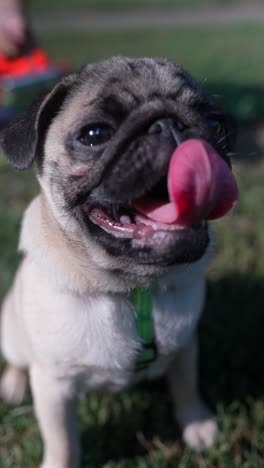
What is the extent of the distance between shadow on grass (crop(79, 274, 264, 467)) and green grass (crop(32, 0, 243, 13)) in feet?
55.7

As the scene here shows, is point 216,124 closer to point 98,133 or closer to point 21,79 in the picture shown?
point 98,133

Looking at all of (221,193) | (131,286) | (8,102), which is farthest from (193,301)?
(8,102)

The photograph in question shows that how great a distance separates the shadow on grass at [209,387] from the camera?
279cm

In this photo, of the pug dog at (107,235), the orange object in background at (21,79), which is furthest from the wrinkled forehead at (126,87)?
the orange object in background at (21,79)

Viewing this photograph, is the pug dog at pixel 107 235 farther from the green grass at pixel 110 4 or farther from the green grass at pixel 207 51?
the green grass at pixel 110 4

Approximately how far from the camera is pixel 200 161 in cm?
176

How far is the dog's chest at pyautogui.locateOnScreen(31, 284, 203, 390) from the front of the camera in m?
2.32

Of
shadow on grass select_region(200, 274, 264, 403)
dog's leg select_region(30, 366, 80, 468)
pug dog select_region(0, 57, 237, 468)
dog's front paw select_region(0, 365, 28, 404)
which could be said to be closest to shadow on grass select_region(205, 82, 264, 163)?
shadow on grass select_region(200, 274, 264, 403)

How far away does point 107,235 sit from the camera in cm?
203

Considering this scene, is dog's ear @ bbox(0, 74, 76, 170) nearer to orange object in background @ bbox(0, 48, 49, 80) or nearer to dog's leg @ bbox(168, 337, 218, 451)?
dog's leg @ bbox(168, 337, 218, 451)

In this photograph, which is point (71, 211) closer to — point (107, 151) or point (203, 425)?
point (107, 151)

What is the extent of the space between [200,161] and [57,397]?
1193mm

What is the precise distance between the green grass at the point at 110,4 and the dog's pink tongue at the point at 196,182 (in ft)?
59.7

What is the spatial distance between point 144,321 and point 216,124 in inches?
31.9
